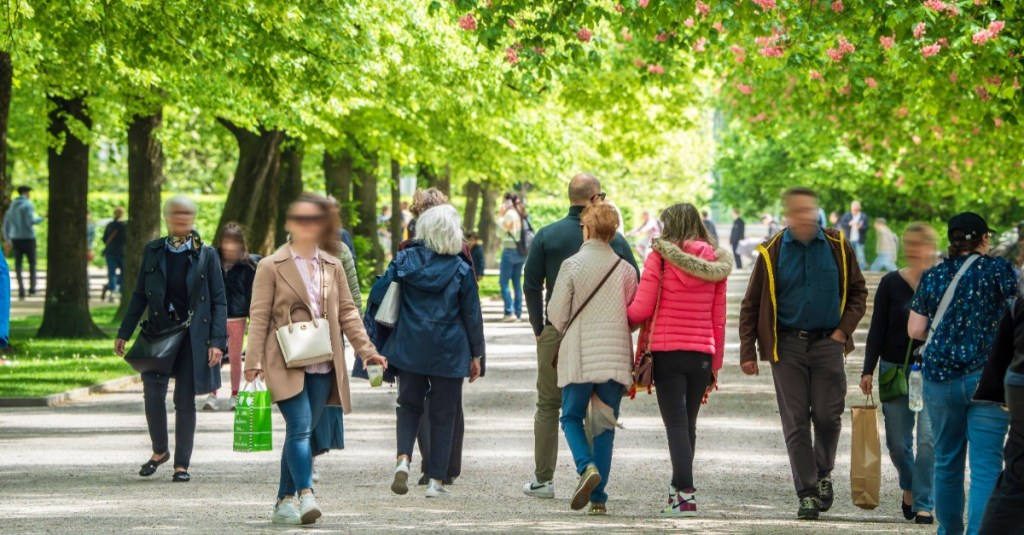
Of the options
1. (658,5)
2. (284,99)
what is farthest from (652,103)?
(658,5)

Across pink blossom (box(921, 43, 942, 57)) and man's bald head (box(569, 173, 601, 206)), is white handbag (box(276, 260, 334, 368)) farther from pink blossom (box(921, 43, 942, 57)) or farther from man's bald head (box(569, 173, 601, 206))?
pink blossom (box(921, 43, 942, 57))

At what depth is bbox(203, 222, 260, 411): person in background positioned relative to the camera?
13695 mm

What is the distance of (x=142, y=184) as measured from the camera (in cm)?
2375

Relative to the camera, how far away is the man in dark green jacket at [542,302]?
9703 millimetres

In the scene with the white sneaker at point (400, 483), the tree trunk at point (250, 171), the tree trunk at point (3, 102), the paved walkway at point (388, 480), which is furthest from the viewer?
the tree trunk at point (250, 171)

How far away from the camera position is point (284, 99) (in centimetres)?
1947

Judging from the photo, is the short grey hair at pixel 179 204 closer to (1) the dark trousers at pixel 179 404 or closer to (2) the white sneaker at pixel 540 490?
(1) the dark trousers at pixel 179 404

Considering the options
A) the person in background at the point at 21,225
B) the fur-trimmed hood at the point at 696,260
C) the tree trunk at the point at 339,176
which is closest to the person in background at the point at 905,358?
the fur-trimmed hood at the point at 696,260

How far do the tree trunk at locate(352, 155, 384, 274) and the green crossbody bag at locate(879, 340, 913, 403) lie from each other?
26698 mm

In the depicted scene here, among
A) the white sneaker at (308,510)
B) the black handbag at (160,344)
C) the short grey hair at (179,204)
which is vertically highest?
the short grey hair at (179,204)

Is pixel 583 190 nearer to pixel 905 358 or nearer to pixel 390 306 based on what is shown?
pixel 390 306

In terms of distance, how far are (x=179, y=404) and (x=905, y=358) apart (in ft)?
14.1

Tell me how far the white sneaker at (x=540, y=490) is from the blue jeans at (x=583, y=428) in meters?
0.58

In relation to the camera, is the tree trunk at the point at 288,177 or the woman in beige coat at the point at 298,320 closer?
the woman in beige coat at the point at 298,320
